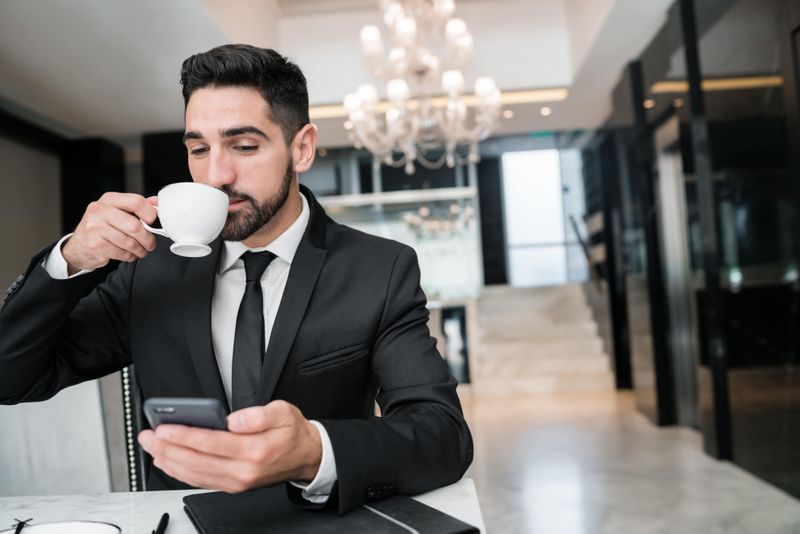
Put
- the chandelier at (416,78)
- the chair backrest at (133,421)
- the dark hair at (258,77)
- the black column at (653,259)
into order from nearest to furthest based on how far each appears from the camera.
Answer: the dark hair at (258,77)
the chair backrest at (133,421)
the chandelier at (416,78)
the black column at (653,259)

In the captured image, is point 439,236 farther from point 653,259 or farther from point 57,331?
point 57,331

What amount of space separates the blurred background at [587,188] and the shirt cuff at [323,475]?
0.63 metres

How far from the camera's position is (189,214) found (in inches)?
40.1

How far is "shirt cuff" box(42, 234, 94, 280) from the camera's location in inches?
43.5

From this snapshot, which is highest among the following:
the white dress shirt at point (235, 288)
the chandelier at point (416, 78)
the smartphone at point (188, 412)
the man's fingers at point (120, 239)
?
A: the chandelier at point (416, 78)

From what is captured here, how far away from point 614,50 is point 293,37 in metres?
2.55

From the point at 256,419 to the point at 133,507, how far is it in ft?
1.21

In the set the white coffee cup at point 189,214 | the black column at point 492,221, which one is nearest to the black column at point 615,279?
the black column at point 492,221

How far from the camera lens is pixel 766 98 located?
129 inches

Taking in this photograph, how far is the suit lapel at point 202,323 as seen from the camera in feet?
3.84

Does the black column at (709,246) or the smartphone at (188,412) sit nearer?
the smartphone at (188,412)

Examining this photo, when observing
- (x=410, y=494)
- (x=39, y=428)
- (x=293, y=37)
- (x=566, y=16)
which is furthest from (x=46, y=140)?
(x=410, y=494)

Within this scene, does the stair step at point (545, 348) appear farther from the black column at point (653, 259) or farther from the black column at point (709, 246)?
the black column at point (709, 246)

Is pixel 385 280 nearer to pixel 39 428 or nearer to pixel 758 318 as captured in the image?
pixel 39 428
